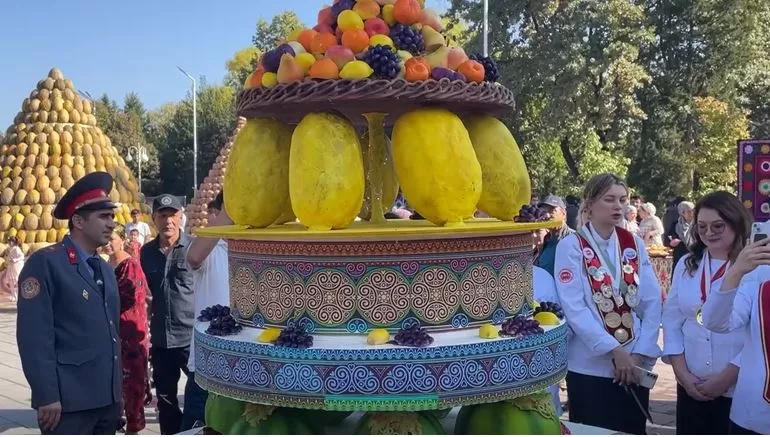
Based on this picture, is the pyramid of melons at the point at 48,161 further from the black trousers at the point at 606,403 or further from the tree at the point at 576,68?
the black trousers at the point at 606,403

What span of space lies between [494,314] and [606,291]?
1.36 metres

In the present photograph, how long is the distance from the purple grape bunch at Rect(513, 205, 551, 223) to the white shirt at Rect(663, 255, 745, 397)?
122 centimetres

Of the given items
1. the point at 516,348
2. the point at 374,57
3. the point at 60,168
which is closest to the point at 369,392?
the point at 516,348

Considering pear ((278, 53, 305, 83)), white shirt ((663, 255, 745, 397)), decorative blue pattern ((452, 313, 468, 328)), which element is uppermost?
pear ((278, 53, 305, 83))

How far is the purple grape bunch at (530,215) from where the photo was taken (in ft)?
9.17

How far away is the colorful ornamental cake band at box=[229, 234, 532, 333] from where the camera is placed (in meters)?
2.54

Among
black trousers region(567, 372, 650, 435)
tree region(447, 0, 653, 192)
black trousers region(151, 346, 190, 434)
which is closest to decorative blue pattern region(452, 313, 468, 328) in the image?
black trousers region(567, 372, 650, 435)

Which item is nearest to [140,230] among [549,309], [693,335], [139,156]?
[693,335]

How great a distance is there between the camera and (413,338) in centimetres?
243

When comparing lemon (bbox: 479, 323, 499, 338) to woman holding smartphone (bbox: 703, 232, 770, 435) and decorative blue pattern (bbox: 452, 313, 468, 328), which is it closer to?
decorative blue pattern (bbox: 452, 313, 468, 328)

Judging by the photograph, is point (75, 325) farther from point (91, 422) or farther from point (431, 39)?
point (431, 39)

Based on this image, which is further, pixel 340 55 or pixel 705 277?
→ pixel 705 277

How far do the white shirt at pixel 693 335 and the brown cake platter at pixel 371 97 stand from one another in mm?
1552

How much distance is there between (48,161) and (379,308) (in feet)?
62.3
